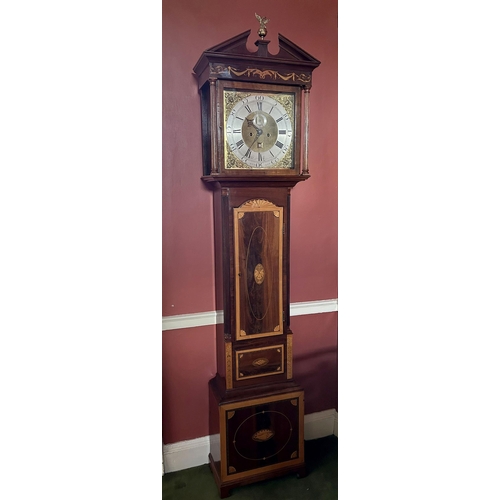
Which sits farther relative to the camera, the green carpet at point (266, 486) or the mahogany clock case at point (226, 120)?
the green carpet at point (266, 486)

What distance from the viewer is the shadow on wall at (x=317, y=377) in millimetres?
2498

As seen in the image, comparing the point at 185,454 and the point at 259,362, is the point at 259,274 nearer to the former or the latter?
the point at 259,362

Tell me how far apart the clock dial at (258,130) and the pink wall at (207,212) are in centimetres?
28

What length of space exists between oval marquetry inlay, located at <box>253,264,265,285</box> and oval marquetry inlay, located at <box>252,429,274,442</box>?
27.9 inches

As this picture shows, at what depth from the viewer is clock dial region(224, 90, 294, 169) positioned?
1.88m

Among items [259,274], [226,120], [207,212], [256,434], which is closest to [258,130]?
[226,120]

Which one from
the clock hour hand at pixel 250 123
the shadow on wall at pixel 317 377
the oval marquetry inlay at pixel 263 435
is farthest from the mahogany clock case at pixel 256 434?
the clock hour hand at pixel 250 123

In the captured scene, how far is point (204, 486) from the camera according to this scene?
2.11 metres

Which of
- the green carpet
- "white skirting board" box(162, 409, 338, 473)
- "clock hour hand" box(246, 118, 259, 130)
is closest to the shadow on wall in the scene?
the green carpet

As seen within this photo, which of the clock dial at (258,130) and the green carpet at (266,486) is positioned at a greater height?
the clock dial at (258,130)

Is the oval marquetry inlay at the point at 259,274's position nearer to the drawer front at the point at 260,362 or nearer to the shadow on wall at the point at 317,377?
the drawer front at the point at 260,362

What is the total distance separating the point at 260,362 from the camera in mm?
2084
